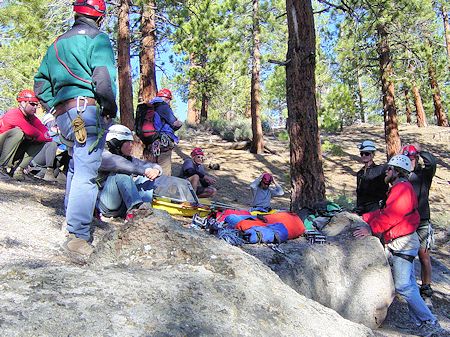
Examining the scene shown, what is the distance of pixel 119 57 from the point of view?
10.8 meters

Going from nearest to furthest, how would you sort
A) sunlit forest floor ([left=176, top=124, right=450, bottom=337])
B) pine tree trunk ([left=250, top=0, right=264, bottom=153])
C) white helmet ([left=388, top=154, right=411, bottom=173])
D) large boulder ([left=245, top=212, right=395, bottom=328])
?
large boulder ([left=245, top=212, right=395, bottom=328])
white helmet ([left=388, top=154, right=411, bottom=173])
sunlit forest floor ([left=176, top=124, right=450, bottom=337])
pine tree trunk ([left=250, top=0, right=264, bottom=153])

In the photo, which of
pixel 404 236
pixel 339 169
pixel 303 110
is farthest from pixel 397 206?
pixel 339 169

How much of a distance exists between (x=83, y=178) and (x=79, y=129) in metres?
0.35

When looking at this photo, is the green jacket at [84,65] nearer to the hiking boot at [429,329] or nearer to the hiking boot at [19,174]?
the hiking boot at [429,329]

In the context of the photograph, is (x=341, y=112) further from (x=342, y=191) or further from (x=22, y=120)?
Answer: (x=22, y=120)

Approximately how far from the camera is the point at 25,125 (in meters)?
7.44

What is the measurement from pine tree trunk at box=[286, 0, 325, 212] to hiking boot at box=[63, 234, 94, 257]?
3.99 meters

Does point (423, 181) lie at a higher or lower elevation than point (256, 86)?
lower

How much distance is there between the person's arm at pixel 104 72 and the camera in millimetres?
3479

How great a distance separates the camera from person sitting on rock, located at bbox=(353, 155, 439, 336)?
16.2 feet

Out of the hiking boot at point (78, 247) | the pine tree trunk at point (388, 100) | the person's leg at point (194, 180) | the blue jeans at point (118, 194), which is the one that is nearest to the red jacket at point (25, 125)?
the person's leg at point (194, 180)

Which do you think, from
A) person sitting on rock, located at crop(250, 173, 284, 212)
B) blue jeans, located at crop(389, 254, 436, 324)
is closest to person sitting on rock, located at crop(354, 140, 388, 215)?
blue jeans, located at crop(389, 254, 436, 324)

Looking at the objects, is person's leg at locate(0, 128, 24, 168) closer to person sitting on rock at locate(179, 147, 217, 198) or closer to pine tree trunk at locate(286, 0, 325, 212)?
person sitting on rock at locate(179, 147, 217, 198)

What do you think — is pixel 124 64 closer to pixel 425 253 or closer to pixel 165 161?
pixel 165 161
